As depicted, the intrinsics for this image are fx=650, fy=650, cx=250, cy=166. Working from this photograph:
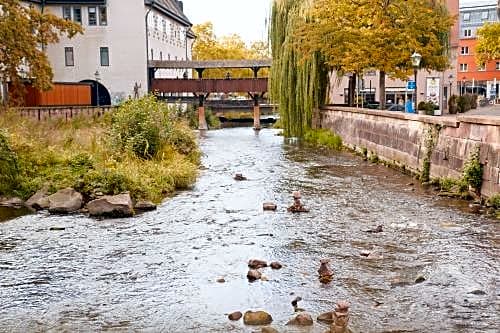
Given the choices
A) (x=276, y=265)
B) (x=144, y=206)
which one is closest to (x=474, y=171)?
(x=276, y=265)

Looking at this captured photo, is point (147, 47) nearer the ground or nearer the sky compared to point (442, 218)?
nearer the sky

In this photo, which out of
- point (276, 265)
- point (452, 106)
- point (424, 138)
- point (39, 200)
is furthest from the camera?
point (452, 106)

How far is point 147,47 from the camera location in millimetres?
47688

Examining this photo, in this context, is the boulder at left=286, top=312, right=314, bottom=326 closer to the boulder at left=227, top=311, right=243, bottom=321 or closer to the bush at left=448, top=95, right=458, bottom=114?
the boulder at left=227, top=311, right=243, bottom=321

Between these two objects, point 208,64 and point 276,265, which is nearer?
point 276,265

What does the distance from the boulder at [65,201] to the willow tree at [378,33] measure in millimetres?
14995

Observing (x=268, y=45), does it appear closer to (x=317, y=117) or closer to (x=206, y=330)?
(x=317, y=117)

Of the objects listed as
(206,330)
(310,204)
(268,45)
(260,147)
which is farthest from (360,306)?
(268,45)

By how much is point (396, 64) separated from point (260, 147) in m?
7.29

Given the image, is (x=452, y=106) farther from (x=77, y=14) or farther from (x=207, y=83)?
(x=77, y=14)

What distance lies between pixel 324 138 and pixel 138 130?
39.9 feet

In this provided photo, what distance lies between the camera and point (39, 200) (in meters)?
14.2

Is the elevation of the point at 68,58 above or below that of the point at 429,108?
above

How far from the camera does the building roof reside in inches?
1944
